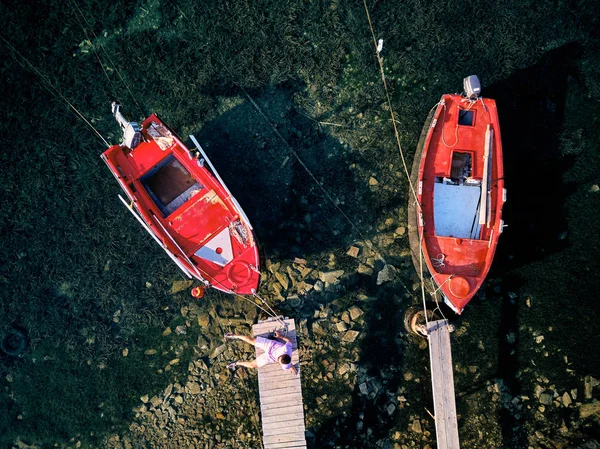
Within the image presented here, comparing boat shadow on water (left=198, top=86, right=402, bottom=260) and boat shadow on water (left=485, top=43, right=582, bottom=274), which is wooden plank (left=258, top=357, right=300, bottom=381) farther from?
boat shadow on water (left=485, top=43, right=582, bottom=274)

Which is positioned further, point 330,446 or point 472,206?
point 330,446

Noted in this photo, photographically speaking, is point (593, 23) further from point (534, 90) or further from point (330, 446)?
Result: point (330, 446)

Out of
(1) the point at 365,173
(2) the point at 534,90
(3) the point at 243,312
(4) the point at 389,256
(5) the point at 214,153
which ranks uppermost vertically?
(2) the point at 534,90

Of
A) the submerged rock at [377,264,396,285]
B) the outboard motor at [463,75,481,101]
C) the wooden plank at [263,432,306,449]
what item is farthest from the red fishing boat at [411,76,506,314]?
the wooden plank at [263,432,306,449]

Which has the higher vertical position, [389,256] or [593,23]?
[593,23]

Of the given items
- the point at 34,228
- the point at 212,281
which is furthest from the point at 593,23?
the point at 34,228

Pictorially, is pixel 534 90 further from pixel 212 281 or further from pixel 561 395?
pixel 212 281

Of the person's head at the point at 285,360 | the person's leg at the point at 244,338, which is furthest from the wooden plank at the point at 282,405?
the person's leg at the point at 244,338

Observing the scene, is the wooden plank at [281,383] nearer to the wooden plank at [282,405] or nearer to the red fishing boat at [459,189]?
the wooden plank at [282,405]
